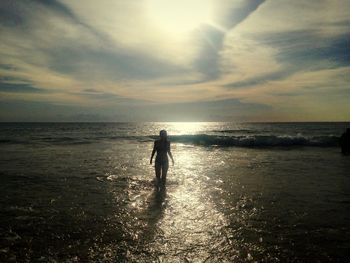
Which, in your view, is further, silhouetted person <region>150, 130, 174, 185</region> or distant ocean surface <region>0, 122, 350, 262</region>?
silhouetted person <region>150, 130, 174, 185</region>

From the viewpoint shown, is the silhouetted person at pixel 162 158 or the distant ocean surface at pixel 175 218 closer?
the distant ocean surface at pixel 175 218

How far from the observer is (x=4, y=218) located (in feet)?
23.2

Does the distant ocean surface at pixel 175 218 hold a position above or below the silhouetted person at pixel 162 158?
below

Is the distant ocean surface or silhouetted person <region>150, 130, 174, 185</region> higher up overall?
silhouetted person <region>150, 130, 174, 185</region>

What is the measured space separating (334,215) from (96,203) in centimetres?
630

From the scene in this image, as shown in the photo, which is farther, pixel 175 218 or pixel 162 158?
pixel 162 158

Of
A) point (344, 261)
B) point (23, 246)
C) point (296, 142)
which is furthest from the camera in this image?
point (296, 142)

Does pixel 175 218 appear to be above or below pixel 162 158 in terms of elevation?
below

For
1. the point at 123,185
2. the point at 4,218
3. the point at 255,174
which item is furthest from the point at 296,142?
the point at 4,218

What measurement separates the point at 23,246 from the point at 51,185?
5.55 meters

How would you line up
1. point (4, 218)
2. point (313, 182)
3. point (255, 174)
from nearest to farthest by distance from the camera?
point (4, 218) < point (313, 182) < point (255, 174)

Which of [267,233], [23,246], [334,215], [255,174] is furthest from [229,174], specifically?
[23,246]

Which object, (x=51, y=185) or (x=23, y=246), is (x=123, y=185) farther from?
(x=23, y=246)

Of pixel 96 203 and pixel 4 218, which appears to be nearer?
pixel 4 218
